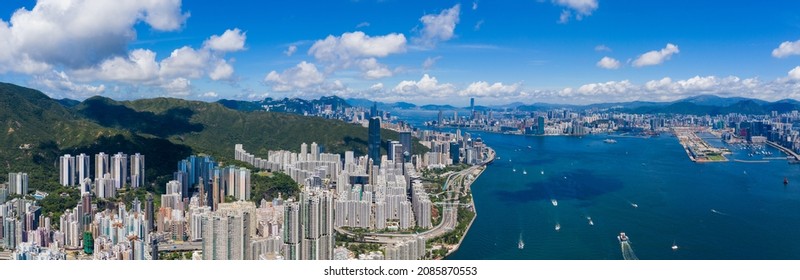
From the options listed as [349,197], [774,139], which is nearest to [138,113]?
[349,197]

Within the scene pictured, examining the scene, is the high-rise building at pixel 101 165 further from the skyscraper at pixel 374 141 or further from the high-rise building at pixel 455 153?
the high-rise building at pixel 455 153

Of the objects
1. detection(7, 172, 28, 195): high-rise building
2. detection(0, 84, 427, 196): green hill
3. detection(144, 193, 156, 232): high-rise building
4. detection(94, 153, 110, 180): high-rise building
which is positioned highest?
detection(0, 84, 427, 196): green hill

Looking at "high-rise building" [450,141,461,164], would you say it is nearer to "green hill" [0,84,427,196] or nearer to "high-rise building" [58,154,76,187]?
"green hill" [0,84,427,196]

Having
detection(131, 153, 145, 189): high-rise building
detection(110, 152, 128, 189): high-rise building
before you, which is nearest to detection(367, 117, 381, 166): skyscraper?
detection(131, 153, 145, 189): high-rise building

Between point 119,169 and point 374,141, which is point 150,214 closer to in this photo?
point 119,169

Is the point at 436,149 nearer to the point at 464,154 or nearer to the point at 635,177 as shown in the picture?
the point at 464,154

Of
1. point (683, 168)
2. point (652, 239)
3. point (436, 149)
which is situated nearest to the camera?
point (652, 239)
